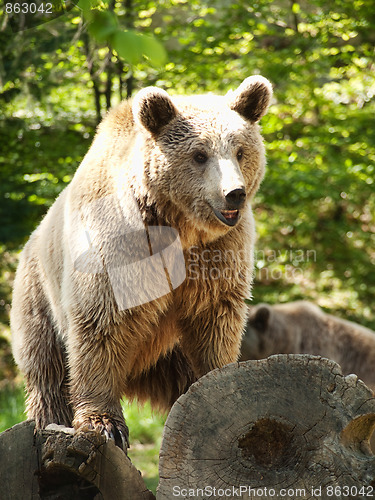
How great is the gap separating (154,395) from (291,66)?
5.68m

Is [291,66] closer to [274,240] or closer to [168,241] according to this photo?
[274,240]

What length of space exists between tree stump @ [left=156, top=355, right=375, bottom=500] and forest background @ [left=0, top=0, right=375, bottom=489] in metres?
4.19

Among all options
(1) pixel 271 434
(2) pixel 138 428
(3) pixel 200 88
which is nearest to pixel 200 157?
(1) pixel 271 434

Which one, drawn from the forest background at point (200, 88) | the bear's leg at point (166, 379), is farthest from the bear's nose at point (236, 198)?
the forest background at point (200, 88)

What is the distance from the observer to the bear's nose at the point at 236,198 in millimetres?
3346

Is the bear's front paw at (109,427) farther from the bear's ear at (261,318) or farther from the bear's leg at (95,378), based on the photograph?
the bear's ear at (261,318)

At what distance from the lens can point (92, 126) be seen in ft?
28.7

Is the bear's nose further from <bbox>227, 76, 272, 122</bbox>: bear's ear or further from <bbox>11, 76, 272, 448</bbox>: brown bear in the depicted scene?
<bbox>227, 76, 272, 122</bbox>: bear's ear

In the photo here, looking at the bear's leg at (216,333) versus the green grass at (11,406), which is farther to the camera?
the green grass at (11,406)

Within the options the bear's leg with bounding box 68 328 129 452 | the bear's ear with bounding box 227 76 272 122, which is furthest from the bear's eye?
the bear's leg with bounding box 68 328 129 452

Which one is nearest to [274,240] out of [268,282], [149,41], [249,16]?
[268,282]

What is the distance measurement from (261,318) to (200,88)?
11.2 feet

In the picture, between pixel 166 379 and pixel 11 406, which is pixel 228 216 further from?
pixel 11 406

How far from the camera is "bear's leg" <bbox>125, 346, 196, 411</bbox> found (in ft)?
14.8
